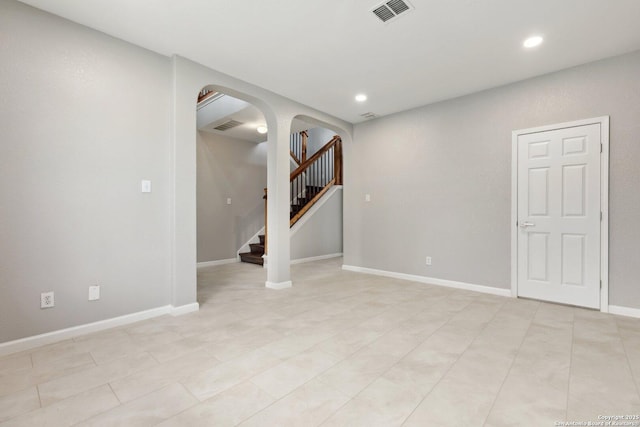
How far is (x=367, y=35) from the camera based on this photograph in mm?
2723

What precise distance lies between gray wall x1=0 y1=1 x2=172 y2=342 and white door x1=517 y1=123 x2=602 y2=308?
4122 mm

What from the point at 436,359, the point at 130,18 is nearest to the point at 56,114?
the point at 130,18

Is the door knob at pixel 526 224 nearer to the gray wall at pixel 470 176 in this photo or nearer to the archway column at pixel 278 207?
the gray wall at pixel 470 176

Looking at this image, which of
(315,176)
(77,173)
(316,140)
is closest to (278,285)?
(77,173)

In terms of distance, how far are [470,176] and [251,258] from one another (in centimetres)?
424

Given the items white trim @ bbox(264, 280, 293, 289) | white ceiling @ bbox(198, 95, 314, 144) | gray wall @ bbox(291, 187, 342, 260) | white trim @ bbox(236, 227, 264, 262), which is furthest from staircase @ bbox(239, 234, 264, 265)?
white ceiling @ bbox(198, 95, 314, 144)

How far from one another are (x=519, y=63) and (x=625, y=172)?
154cm

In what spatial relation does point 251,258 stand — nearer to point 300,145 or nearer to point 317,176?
point 317,176

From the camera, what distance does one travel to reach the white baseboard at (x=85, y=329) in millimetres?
2284

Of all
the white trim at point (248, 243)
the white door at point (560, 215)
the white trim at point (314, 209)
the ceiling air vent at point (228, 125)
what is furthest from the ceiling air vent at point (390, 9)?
the white trim at point (248, 243)

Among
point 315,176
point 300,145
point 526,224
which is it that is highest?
point 300,145

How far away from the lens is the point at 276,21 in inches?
100

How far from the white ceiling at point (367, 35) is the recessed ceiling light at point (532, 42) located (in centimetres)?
6

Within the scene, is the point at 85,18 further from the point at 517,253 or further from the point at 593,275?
the point at 593,275
